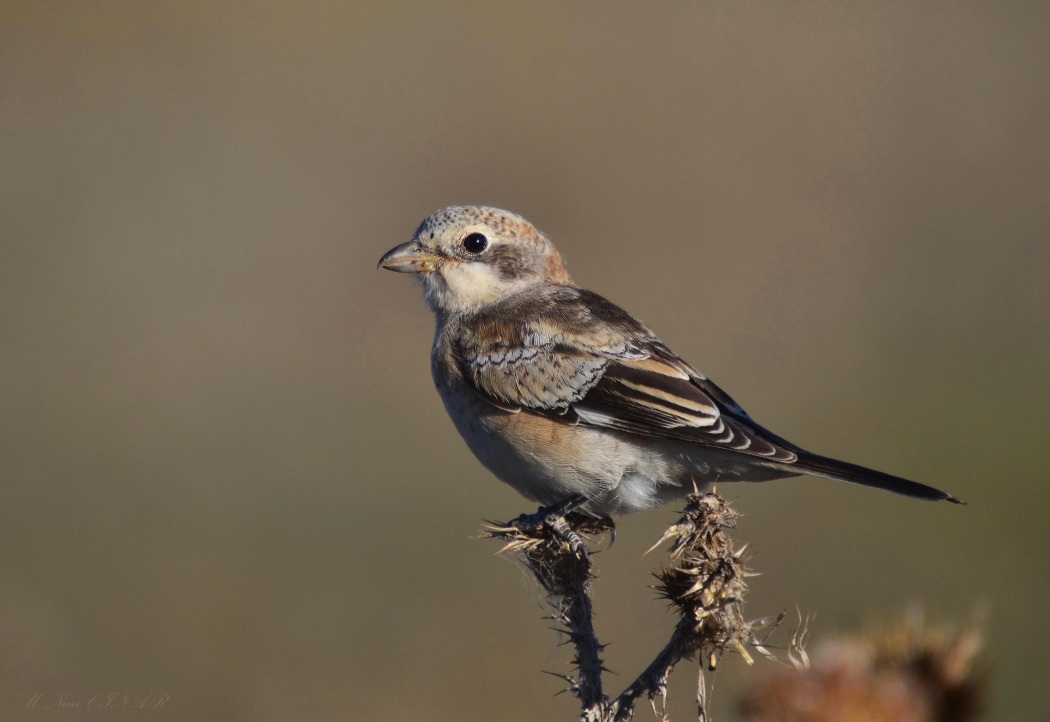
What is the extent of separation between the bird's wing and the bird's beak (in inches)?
21.6

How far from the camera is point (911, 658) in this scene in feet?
8.25

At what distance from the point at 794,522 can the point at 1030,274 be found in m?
5.79

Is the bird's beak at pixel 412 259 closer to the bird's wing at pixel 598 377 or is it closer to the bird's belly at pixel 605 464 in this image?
the bird's wing at pixel 598 377

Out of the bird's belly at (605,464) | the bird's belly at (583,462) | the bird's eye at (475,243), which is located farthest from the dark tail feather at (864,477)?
the bird's eye at (475,243)

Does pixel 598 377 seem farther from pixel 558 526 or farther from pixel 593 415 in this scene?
pixel 558 526

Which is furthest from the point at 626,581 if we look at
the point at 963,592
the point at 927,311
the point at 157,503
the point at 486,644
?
the point at 927,311

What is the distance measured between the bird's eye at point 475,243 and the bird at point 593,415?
0.49 m

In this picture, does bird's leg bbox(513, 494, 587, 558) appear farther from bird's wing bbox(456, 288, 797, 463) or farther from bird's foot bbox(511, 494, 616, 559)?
bird's wing bbox(456, 288, 797, 463)

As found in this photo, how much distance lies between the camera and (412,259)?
20.9 feet

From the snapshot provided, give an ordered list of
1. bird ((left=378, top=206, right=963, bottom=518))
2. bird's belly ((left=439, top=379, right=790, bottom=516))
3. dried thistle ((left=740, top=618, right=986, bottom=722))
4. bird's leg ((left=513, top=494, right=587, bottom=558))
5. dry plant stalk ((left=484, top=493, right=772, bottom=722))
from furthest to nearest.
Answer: bird's belly ((left=439, top=379, right=790, bottom=516))
bird ((left=378, top=206, right=963, bottom=518))
bird's leg ((left=513, top=494, right=587, bottom=558))
dry plant stalk ((left=484, top=493, right=772, bottom=722))
dried thistle ((left=740, top=618, right=986, bottom=722))

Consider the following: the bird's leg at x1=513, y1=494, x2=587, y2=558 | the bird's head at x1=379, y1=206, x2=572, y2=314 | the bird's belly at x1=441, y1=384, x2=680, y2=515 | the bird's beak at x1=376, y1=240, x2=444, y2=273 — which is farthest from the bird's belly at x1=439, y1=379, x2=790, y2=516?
the bird's beak at x1=376, y1=240, x2=444, y2=273

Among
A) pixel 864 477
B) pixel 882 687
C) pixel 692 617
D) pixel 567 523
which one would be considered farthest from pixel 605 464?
pixel 882 687

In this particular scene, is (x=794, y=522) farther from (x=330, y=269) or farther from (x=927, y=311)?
(x=330, y=269)

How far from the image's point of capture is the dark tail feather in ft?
14.2
